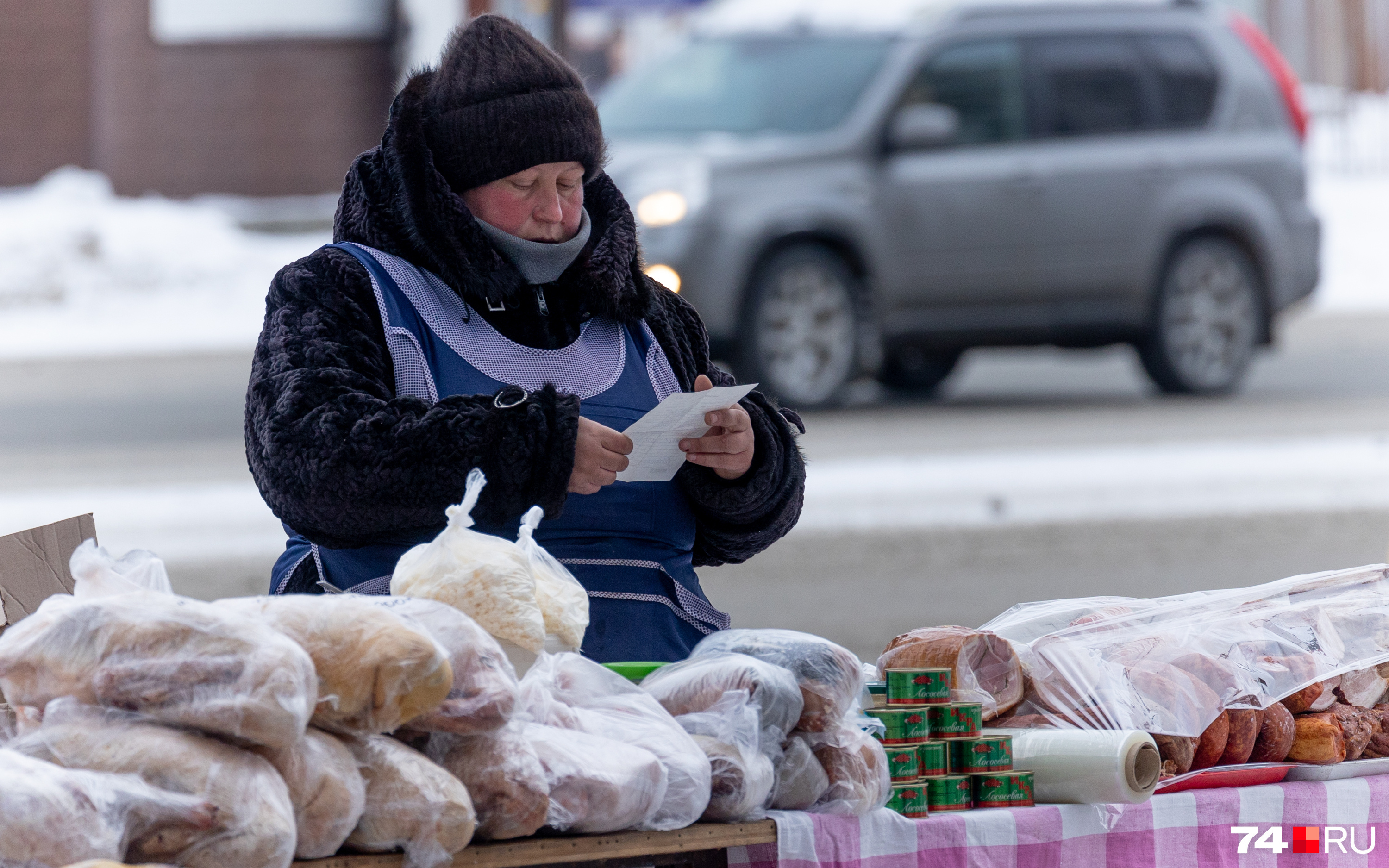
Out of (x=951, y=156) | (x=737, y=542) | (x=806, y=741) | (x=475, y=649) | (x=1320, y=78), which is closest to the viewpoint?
(x=475, y=649)

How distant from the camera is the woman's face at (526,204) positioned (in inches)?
104

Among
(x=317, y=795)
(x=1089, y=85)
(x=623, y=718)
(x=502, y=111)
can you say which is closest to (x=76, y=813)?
(x=317, y=795)

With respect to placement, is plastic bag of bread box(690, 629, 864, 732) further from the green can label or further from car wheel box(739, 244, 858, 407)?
car wheel box(739, 244, 858, 407)

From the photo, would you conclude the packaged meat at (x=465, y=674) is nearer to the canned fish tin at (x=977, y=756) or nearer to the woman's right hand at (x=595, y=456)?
the woman's right hand at (x=595, y=456)

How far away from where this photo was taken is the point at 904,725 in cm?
215

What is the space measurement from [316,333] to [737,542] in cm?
72

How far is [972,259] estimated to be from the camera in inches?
378

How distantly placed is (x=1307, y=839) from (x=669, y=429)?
989mm

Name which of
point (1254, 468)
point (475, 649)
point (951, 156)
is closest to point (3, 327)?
point (951, 156)

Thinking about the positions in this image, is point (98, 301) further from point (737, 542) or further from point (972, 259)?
A: point (737, 542)

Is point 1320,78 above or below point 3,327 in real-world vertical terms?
above

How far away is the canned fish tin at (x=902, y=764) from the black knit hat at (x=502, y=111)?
1.02 m

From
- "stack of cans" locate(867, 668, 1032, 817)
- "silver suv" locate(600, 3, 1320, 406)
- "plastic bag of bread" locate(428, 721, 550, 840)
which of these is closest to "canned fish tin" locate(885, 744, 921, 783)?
"stack of cans" locate(867, 668, 1032, 817)

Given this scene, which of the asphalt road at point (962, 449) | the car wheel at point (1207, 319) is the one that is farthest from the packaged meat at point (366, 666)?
the car wheel at point (1207, 319)
